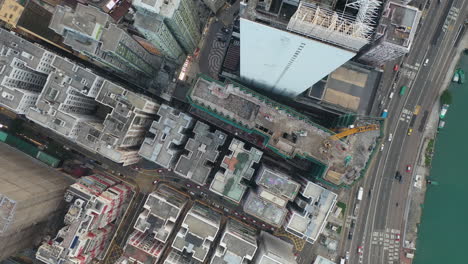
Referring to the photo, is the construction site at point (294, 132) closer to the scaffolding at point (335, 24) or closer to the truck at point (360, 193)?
the truck at point (360, 193)

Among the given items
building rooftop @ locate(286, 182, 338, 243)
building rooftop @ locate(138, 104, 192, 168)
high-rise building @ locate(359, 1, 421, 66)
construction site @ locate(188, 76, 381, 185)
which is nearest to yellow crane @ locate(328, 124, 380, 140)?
construction site @ locate(188, 76, 381, 185)

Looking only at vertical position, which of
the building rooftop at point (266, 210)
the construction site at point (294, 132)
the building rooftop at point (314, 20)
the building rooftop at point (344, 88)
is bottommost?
the building rooftop at point (266, 210)

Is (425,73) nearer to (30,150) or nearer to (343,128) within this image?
(343,128)

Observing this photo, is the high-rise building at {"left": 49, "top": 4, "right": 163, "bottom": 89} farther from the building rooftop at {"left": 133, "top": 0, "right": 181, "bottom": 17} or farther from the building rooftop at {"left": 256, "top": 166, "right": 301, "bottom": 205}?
the building rooftop at {"left": 256, "top": 166, "right": 301, "bottom": 205}

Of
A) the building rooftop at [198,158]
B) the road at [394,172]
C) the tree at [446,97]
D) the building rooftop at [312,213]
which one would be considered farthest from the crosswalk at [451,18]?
the building rooftop at [198,158]

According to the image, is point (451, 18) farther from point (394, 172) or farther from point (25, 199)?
point (25, 199)

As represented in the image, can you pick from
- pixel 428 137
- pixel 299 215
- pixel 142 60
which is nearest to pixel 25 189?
pixel 142 60

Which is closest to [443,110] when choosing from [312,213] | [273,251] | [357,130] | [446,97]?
[446,97]
